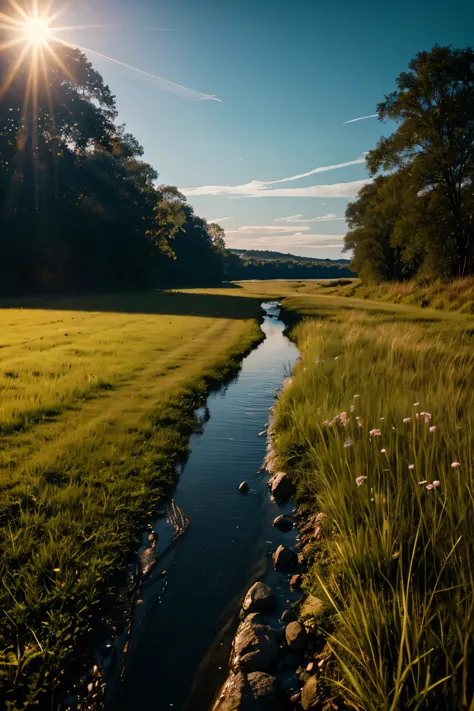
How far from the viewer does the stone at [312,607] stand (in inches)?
152

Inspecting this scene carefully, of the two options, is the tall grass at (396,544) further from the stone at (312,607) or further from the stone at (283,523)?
the stone at (283,523)

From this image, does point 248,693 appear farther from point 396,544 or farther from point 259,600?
point 396,544

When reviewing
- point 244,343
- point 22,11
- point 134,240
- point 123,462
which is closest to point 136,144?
point 134,240

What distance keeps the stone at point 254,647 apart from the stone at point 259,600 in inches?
8.2

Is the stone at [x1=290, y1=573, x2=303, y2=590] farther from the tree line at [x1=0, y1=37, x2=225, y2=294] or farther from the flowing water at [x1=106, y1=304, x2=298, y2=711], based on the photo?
the tree line at [x1=0, y1=37, x2=225, y2=294]

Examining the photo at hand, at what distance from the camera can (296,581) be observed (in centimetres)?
459

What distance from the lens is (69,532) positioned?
496 centimetres

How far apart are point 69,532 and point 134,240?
200ft

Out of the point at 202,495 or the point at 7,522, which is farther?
the point at 202,495

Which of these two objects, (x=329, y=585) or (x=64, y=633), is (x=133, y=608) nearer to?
(x=64, y=633)

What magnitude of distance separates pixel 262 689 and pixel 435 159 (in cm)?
3639

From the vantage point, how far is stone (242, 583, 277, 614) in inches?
165

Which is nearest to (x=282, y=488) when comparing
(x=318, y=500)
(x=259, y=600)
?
(x=318, y=500)

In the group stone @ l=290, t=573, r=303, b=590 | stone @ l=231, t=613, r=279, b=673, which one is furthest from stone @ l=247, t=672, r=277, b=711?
stone @ l=290, t=573, r=303, b=590
